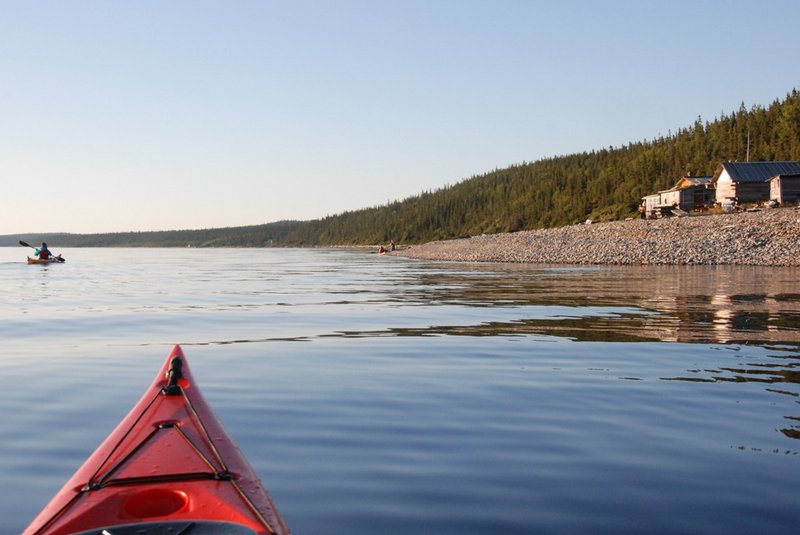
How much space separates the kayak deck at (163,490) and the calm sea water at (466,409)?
28.1 inches

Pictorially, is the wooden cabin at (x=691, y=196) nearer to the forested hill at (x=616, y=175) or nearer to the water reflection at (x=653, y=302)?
the forested hill at (x=616, y=175)

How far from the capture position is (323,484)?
627 cm

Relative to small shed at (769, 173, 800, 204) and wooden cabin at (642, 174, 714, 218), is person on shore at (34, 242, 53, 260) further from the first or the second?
small shed at (769, 173, 800, 204)

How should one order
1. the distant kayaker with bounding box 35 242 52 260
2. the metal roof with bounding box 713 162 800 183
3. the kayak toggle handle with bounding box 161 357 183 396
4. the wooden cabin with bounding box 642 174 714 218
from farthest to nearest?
the wooden cabin with bounding box 642 174 714 218 < the metal roof with bounding box 713 162 800 183 < the distant kayaker with bounding box 35 242 52 260 < the kayak toggle handle with bounding box 161 357 183 396

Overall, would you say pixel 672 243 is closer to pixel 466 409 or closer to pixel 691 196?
pixel 691 196

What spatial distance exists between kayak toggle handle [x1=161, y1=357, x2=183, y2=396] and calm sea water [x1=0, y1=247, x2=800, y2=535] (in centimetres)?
108

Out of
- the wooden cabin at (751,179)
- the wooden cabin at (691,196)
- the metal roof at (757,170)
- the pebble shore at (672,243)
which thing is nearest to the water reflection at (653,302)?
the pebble shore at (672,243)

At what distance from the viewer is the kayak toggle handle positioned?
661 cm

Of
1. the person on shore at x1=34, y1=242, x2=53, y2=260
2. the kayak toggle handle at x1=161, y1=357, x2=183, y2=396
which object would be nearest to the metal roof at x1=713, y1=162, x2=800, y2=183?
the person on shore at x1=34, y1=242, x2=53, y2=260

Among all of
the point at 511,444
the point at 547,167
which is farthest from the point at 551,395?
the point at 547,167

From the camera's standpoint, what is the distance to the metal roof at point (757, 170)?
232 feet

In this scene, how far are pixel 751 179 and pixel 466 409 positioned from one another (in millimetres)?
71866

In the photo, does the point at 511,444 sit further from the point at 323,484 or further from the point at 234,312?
the point at 234,312

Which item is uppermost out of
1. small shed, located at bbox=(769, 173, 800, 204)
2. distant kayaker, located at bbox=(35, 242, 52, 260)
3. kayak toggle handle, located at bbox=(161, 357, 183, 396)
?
small shed, located at bbox=(769, 173, 800, 204)
